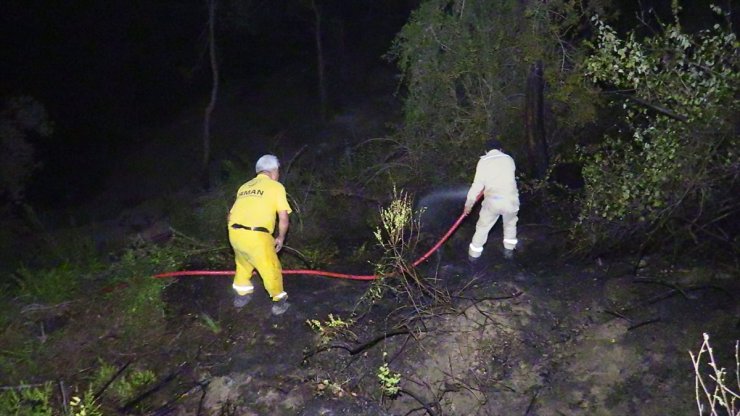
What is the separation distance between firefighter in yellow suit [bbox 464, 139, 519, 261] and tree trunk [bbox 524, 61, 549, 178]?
1.46m

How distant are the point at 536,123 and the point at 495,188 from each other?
176cm

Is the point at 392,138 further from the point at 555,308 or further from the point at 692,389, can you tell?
the point at 692,389

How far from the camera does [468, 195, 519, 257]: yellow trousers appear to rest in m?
6.19

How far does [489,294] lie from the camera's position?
562 centimetres

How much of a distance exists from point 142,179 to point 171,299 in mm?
16993

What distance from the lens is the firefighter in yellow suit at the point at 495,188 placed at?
19.9 feet

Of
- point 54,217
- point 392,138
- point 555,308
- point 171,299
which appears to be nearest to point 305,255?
point 171,299

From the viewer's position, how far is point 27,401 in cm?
493

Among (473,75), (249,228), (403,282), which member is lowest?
(403,282)

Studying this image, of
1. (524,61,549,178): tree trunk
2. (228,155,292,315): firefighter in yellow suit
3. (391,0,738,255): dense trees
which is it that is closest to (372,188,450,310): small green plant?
(228,155,292,315): firefighter in yellow suit

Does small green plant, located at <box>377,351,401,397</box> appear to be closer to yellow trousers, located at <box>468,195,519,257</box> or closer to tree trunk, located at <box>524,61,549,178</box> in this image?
yellow trousers, located at <box>468,195,519,257</box>

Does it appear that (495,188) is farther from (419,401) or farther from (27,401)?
(27,401)

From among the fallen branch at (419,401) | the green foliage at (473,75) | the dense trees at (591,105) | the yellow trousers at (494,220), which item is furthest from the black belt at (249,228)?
the green foliage at (473,75)

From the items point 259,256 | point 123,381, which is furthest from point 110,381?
point 259,256
